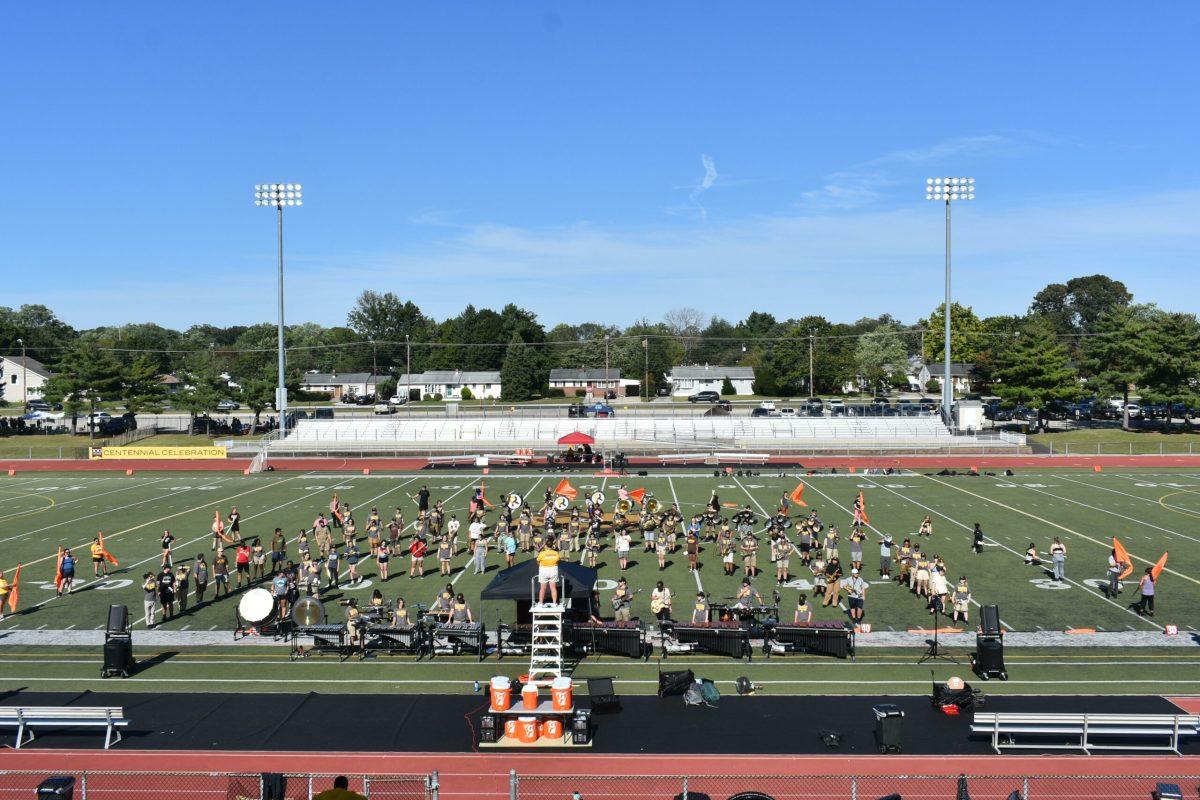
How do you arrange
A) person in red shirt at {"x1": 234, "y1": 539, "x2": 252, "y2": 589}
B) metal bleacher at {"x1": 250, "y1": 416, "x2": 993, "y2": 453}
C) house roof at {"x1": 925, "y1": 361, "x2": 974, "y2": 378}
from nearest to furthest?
person in red shirt at {"x1": 234, "y1": 539, "x2": 252, "y2": 589}
metal bleacher at {"x1": 250, "y1": 416, "x2": 993, "y2": 453}
house roof at {"x1": 925, "y1": 361, "x2": 974, "y2": 378}

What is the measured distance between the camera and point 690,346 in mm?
158750

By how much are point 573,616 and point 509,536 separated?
343 inches

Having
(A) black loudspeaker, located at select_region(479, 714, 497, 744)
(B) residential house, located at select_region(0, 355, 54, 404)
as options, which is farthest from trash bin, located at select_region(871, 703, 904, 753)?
(B) residential house, located at select_region(0, 355, 54, 404)

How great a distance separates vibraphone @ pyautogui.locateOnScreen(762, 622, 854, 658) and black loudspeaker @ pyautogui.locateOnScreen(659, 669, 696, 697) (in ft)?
10.8

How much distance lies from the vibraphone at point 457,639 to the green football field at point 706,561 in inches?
15.2

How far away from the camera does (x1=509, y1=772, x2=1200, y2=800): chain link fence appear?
12641 mm

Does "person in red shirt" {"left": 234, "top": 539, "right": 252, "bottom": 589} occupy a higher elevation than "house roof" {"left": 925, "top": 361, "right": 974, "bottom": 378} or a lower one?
lower

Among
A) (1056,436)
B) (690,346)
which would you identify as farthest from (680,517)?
(690,346)

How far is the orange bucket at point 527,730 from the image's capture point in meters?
14.4

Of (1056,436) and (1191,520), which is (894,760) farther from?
(1056,436)

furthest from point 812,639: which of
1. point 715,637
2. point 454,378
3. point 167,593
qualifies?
point 454,378

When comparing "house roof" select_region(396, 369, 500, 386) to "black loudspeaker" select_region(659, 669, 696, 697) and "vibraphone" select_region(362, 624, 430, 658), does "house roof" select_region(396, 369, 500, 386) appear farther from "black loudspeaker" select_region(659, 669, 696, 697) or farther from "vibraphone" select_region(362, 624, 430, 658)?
"black loudspeaker" select_region(659, 669, 696, 697)

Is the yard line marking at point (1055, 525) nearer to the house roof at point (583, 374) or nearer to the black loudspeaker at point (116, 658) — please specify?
the black loudspeaker at point (116, 658)

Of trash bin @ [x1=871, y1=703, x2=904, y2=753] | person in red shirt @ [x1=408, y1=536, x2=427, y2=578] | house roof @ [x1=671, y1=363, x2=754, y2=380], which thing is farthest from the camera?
house roof @ [x1=671, y1=363, x2=754, y2=380]
